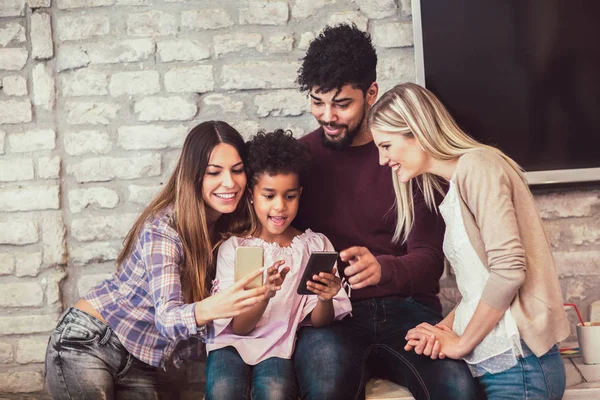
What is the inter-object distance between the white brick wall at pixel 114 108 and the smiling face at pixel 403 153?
678mm

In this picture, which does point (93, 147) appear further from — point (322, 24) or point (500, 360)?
point (500, 360)

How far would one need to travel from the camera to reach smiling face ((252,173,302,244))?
2.44m

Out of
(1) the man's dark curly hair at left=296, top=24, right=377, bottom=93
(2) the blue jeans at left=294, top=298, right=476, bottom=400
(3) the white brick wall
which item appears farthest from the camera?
(3) the white brick wall

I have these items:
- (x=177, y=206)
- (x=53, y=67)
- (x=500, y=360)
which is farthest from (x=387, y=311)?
(x=53, y=67)

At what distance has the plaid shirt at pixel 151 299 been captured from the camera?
227 centimetres

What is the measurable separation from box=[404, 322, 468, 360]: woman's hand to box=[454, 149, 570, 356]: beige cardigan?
0.22 m

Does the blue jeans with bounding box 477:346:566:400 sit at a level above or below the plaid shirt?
below

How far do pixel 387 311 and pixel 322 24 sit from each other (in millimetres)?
1221

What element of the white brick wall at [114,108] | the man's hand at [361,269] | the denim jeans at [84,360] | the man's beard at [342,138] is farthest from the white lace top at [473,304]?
the denim jeans at [84,360]

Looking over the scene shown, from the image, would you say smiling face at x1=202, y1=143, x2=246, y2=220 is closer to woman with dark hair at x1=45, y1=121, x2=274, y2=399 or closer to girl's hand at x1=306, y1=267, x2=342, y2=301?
woman with dark hair at x1=45, y1=121, x2=274, y2=399

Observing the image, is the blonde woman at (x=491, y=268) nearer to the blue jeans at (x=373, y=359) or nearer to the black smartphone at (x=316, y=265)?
the blue jeans at (x=373, y=359)

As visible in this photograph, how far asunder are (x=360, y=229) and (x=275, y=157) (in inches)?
17.5

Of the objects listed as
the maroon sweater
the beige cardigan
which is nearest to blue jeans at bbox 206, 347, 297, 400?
the maroon sweater

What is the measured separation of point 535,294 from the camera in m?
2.01
